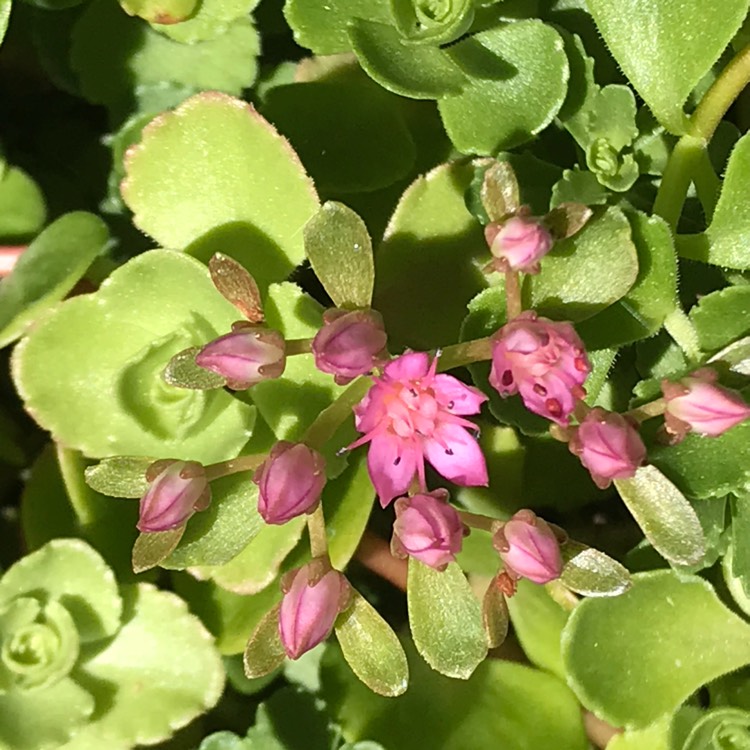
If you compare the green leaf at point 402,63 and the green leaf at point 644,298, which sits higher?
the green leaf at point 402,63

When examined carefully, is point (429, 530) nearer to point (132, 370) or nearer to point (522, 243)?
point (522, 243)

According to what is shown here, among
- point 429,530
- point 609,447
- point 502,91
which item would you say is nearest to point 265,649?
point 429,530

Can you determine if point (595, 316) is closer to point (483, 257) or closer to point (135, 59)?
point (483, 257)

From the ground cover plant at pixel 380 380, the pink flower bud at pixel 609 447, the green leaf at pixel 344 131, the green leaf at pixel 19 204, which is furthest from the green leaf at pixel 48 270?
the pink flower bud at pixel 609 447

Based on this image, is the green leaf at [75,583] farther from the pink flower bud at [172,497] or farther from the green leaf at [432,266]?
the green leaf at [432,266]

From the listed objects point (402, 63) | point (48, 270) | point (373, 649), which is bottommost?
point (373, 649)

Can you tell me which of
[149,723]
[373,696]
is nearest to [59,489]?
[149,723]
